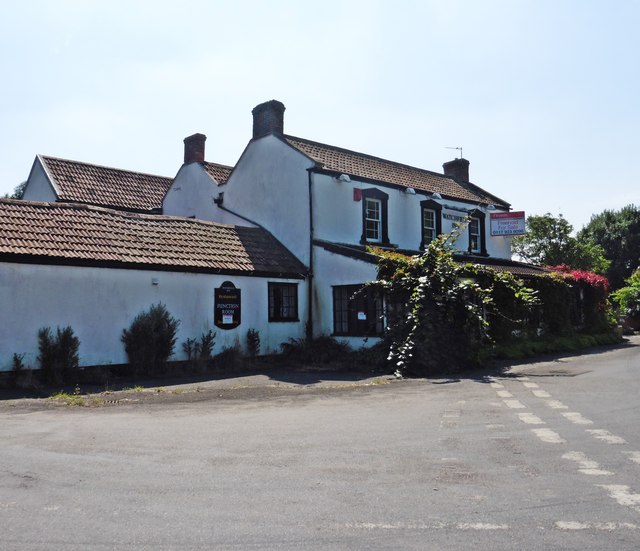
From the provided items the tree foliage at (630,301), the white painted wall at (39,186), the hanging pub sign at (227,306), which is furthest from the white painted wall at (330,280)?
the tree foliage at (630,301)

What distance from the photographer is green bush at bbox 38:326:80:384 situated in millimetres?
14484

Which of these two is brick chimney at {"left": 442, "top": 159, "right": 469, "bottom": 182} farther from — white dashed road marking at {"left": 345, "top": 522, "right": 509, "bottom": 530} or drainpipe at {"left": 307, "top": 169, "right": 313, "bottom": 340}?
white dashed road marking at {"left": 345, "top": 522, "right": 509, "bottom": 530}

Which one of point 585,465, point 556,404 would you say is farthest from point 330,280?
point 585,465

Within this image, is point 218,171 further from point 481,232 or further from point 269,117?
point 481,232

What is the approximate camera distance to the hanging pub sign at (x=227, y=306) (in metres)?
18.3

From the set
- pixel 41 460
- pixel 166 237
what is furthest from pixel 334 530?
pixel 166 237

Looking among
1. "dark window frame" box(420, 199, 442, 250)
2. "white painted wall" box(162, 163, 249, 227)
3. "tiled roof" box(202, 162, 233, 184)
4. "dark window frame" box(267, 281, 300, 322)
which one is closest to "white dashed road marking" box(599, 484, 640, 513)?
"dark window frame" box(267, 281, 300, 322)

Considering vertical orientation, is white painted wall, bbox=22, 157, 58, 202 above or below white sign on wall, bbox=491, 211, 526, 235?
above

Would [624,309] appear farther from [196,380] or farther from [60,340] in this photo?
[60,340]

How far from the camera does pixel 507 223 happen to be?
28234 millimetres

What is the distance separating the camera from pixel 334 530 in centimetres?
437

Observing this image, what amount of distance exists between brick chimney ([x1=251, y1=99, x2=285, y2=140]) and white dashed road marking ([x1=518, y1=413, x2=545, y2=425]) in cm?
1710

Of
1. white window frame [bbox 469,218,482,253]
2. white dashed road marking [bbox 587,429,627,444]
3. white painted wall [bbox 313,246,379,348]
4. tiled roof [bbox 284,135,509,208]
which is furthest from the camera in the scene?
white window frame [bbox 469,218,482,253]

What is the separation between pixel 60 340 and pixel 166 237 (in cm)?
513
